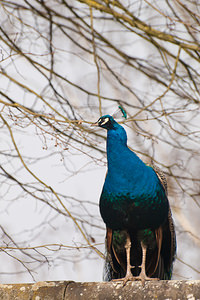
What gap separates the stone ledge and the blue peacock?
66 centimetres

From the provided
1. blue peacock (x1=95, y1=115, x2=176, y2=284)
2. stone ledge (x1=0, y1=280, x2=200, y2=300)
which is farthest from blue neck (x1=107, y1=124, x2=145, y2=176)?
stone ledge (x1=0, y1=280, x2=200, y2=300)

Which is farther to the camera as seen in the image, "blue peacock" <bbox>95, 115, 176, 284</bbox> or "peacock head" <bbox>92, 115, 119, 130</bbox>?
"peacock head" <bbox>92, 115, 119, 130</bbox>

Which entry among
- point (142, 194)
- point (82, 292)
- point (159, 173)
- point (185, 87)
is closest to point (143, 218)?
point (142, 194)

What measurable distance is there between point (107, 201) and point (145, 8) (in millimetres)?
2558

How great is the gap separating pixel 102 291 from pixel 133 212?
955 millimetres

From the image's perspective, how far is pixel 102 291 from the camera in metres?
2.86

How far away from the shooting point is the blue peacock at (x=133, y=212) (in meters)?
3.71

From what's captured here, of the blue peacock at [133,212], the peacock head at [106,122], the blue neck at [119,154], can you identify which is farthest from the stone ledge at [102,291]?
the peacock head at [106,122]

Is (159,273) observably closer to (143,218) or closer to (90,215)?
(143,218)

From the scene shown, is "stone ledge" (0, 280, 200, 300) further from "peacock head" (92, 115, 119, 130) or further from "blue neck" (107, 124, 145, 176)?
"peacock head" (92, 115, 119, 130)

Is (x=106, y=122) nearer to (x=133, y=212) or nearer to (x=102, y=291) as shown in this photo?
(x=133, y=212)

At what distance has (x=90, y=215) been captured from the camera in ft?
16.3

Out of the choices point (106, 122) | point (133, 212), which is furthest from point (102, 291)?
point (106, 122)

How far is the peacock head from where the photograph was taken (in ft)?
12.6
